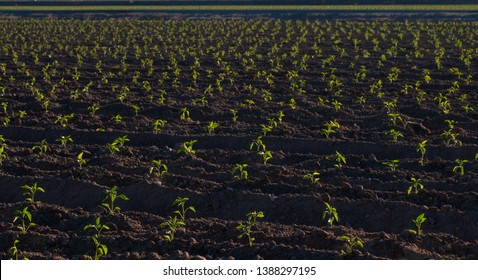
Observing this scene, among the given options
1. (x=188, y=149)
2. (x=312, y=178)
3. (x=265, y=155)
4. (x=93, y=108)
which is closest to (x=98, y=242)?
(x=312, y=178)

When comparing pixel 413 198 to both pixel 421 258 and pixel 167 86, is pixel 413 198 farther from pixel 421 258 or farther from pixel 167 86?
pixel 167 86

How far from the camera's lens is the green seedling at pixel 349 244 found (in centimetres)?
683

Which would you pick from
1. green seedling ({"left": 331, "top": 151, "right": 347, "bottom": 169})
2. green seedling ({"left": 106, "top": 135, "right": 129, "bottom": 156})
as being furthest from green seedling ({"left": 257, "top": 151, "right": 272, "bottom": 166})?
green seedling ({"left": 106, "top": 135, "right": 129, "bottom": 156})

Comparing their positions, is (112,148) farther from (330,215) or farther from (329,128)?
(330,215)

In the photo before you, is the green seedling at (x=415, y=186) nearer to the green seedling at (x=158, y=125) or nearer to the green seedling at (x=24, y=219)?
the green seedling at (x=24, y=219)

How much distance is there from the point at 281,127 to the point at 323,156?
1859 millimetres

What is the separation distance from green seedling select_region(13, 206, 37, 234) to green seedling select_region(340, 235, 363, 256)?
2.68m

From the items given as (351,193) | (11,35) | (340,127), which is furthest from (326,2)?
(351,193)

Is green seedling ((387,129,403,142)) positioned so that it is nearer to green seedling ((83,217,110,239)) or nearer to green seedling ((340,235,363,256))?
green seedling ((340,235,363,256))

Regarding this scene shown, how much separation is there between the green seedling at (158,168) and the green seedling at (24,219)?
1641 mm

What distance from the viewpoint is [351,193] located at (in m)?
8.77

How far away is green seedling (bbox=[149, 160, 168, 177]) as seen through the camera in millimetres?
9359

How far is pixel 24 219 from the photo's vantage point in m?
8.13

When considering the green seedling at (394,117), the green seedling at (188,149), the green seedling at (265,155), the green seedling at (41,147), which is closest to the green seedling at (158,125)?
the green seedling at (188,149)
